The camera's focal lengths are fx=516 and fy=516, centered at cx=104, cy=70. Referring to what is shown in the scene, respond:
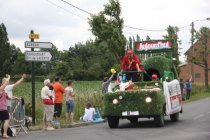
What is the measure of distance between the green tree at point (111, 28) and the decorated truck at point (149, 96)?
13.7 meters

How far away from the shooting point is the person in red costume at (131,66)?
19250 mm

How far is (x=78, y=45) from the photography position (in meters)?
119

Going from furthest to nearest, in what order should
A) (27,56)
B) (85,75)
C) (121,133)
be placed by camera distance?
(85,75) → (27,56) → (121,133)

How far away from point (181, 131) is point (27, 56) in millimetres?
6760

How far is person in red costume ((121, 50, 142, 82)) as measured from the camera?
63.2 ft

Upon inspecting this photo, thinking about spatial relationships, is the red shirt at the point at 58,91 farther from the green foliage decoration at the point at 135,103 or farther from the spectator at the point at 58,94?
the green foliage decoration at the point at 135,103

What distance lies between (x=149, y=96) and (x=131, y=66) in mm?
2460

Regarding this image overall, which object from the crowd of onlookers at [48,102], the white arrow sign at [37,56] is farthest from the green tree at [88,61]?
the white arrow sign at [37,56]

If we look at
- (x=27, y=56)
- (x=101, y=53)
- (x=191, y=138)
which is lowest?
(x=191, y=138)

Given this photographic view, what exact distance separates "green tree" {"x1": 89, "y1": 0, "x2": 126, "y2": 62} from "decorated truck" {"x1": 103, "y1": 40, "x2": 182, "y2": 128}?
13.7 m

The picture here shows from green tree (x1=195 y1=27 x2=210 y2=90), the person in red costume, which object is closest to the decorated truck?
the person in red costume

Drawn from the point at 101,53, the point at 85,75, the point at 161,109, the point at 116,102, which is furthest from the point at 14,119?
the point at 101,53

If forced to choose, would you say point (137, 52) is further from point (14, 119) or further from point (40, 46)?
point (14, 119)

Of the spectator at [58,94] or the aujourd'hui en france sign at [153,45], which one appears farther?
the aujourd'hui en france sign at [153,45]
